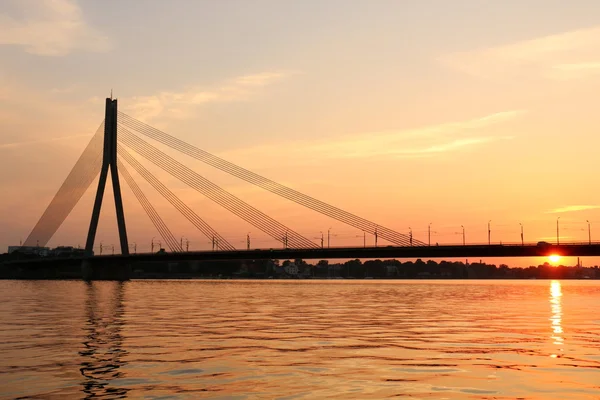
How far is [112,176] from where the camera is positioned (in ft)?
337

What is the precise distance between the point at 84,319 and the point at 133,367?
18.4 meters

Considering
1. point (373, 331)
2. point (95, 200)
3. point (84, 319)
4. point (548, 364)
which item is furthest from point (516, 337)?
point (95, 200)

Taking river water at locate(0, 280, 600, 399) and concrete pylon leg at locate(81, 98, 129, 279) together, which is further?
Result: concrete pylon leg at locate(81, 98, 129, 279)

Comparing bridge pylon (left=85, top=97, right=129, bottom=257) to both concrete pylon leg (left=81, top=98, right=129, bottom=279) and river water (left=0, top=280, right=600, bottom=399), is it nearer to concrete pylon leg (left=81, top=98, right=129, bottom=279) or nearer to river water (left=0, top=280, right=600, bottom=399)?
concrete pylon leg (left=81, top=98, right=129, bottom=279)

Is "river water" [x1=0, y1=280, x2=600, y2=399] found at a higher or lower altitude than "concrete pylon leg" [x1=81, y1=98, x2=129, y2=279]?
lower

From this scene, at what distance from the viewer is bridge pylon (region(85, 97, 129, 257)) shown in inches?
3898

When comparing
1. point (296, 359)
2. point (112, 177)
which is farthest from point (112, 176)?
point (296, 359)

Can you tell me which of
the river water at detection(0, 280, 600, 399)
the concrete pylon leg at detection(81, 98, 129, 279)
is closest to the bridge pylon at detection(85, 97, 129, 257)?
the concrete pylon leg at detection(81, 98, 129, 279)

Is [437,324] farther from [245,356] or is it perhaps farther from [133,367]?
[133,367]

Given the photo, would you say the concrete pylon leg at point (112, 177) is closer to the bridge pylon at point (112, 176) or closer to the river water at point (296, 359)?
the bridge pylon at point (112, 176)

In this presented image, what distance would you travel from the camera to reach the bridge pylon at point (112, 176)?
3898 inches

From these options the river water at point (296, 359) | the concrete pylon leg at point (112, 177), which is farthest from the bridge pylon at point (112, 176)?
the river water at point (296, 359)

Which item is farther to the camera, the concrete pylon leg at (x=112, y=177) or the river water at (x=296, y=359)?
the concrete pylon leg at (x=112, y=177)

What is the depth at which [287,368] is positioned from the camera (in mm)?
18469
